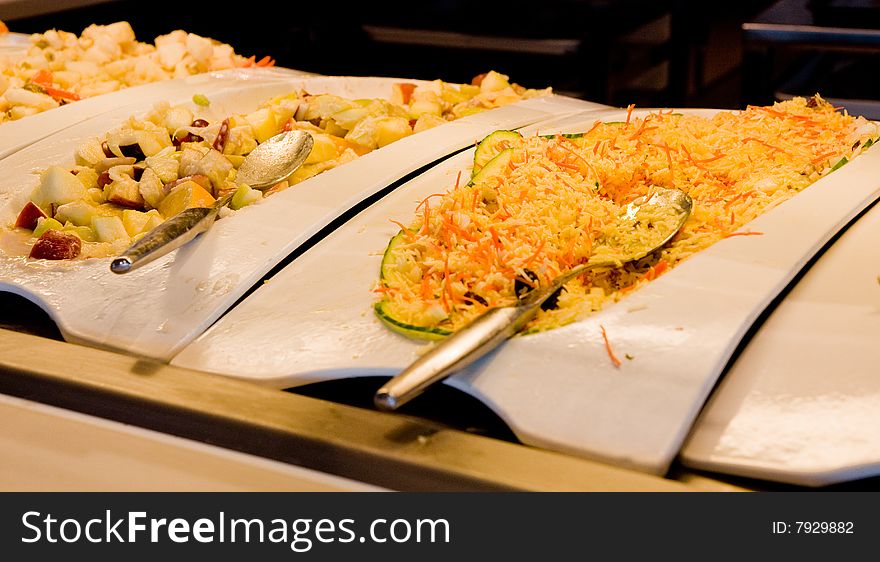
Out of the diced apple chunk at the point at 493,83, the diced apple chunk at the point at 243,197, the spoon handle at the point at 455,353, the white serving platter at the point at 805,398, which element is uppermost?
the diced apple chunk at the point at 493,83

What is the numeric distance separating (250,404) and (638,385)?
1.53ft

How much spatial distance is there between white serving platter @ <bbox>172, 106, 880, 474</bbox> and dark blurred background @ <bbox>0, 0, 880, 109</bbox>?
2.11 meters

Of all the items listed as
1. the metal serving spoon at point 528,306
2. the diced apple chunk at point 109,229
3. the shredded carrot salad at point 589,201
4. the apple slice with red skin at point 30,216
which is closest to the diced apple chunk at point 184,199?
the diced apple chunk at point 109,229

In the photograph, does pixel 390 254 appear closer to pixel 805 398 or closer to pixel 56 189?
pixel 805 398

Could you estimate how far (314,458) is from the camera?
39.4 inches

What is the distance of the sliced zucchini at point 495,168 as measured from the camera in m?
1.44

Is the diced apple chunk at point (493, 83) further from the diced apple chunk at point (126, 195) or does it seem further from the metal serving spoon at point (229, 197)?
the diced apple chunk at point (126, 195)

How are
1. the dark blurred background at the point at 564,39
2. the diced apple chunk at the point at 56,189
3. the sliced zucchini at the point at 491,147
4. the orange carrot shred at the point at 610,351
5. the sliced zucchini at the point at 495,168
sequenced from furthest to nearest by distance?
the dark blurred background at the point at 564,39
the diced apple chunk at the point at 56,189
the sliced zucchini at the point at 491,147
the sliced zucchini at the point at 495,168
the orange carrot shred at the point at 610,351

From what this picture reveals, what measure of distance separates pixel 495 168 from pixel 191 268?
521 mm

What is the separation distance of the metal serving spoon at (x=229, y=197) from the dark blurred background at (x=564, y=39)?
83.6 inches

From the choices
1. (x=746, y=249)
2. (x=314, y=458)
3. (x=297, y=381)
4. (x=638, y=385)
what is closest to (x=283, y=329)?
(x=297, y=381)

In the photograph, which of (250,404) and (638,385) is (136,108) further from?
(638,385)

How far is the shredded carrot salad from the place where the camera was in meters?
1.16

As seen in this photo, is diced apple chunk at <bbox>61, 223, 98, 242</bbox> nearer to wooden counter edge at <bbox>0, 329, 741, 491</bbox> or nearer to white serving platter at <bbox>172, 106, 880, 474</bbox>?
wooden counter edge at <bbox>0, 329, 741, 491</bbox>
